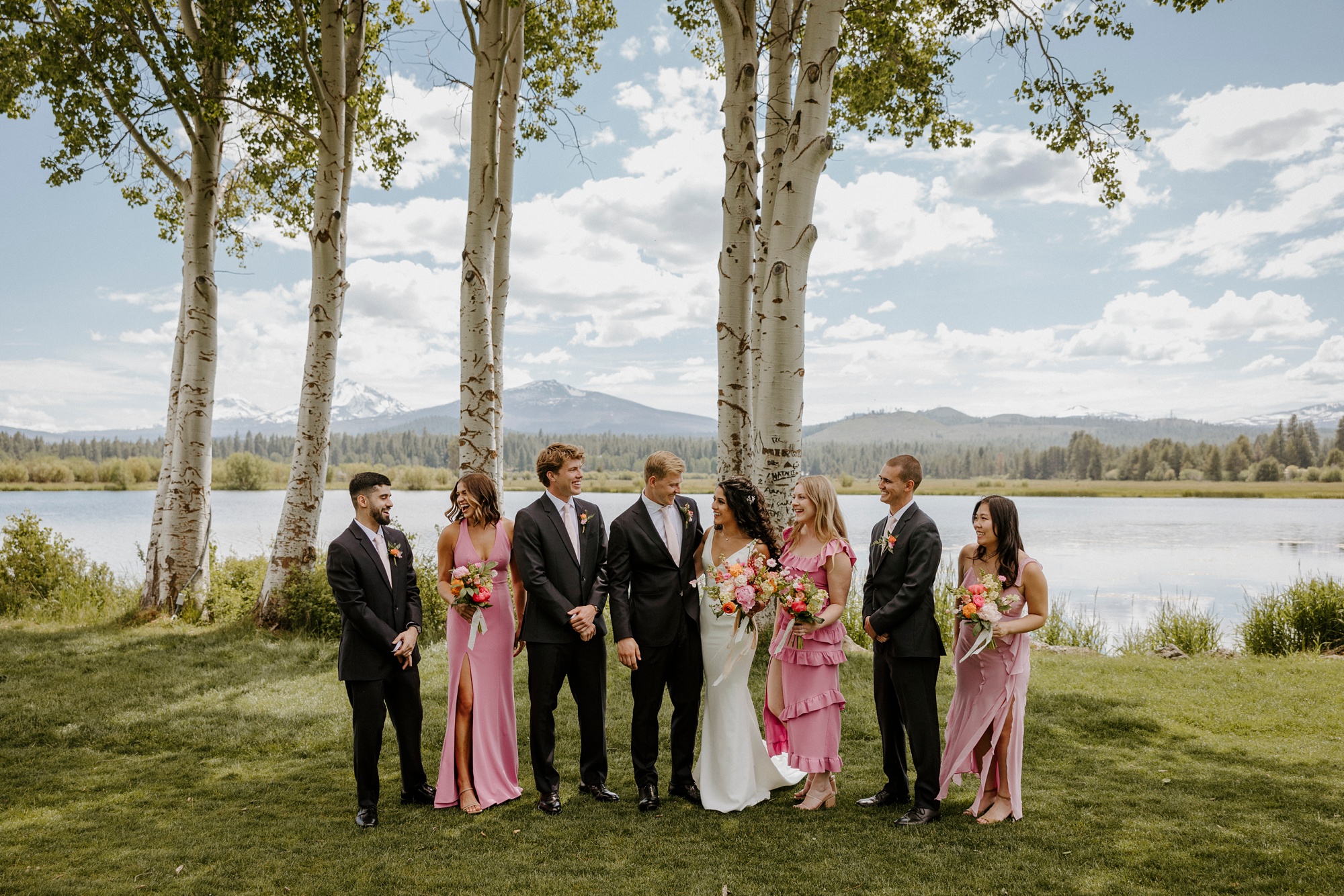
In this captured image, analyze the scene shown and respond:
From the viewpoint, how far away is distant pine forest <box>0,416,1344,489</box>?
7500cm

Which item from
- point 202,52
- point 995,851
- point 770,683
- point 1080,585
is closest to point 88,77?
point 202,52

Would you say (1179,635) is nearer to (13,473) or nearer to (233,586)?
(233,586)

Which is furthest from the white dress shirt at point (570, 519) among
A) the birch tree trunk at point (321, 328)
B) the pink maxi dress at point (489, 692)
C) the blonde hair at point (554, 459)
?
the birch tree trunk at point (321, 328)

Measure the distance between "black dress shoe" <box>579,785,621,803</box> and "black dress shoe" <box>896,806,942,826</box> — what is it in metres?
1.88

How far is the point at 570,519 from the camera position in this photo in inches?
201

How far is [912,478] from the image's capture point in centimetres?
482

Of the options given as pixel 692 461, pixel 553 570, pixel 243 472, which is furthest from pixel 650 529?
pixel 692 461

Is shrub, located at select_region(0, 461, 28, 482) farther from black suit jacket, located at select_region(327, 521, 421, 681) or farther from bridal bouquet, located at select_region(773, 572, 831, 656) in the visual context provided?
bridal bouquet, located at select_region(773, 572, 831, 656)

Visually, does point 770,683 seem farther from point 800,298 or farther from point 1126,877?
point 800,298

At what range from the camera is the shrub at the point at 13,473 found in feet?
241

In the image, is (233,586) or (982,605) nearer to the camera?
(982,605)

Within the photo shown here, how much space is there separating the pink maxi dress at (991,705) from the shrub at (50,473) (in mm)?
91552

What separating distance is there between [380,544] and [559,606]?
49.4 inches

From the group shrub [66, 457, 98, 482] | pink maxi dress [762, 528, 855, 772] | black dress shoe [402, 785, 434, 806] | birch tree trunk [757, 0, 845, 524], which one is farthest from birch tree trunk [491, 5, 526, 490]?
shrub [66, 457, 98, 482]
